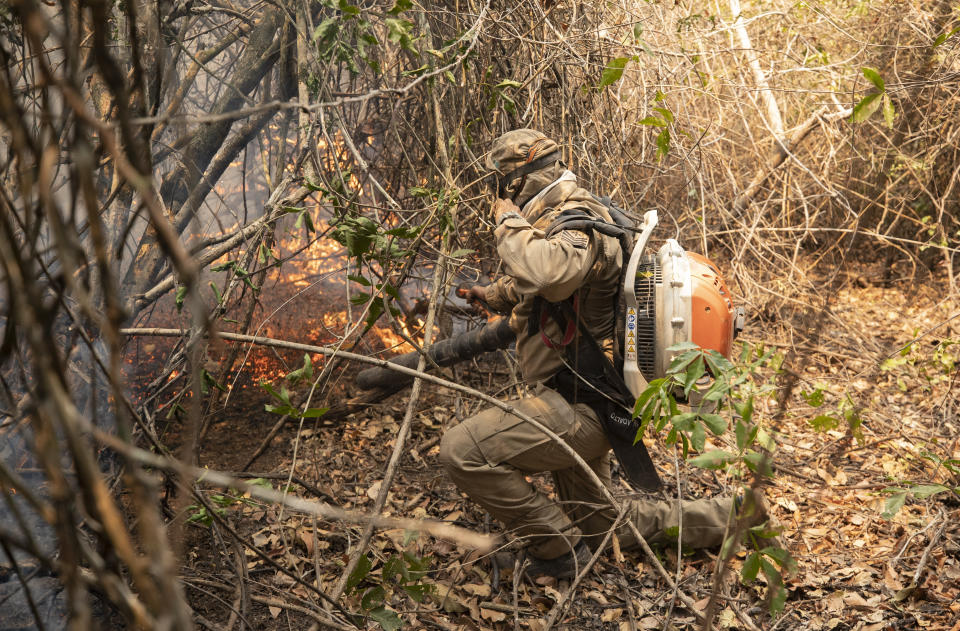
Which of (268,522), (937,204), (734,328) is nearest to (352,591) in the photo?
(268,522)

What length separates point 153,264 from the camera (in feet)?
11.7

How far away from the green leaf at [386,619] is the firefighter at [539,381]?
2.96 feet

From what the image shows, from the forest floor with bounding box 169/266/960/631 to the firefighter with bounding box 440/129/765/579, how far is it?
300mm

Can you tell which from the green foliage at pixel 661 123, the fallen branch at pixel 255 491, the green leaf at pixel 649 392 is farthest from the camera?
the green foliage at pixel 661 123

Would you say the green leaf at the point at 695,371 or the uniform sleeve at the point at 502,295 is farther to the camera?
the uniform sleeve at the point at 502,295

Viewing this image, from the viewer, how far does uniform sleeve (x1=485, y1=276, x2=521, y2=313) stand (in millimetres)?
3629

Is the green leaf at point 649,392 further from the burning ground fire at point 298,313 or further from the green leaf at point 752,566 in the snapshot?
the burning ground fire at point 298,313

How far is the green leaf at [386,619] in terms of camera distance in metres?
2.45

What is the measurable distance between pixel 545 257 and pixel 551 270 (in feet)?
0.20

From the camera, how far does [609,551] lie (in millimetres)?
3756

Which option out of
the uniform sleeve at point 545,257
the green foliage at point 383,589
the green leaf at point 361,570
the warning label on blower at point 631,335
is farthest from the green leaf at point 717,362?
the green leaf at point 361,570

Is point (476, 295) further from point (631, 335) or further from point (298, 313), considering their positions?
point (298, 313)

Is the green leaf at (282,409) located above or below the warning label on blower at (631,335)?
below

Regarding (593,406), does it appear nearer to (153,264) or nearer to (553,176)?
(553,176)
